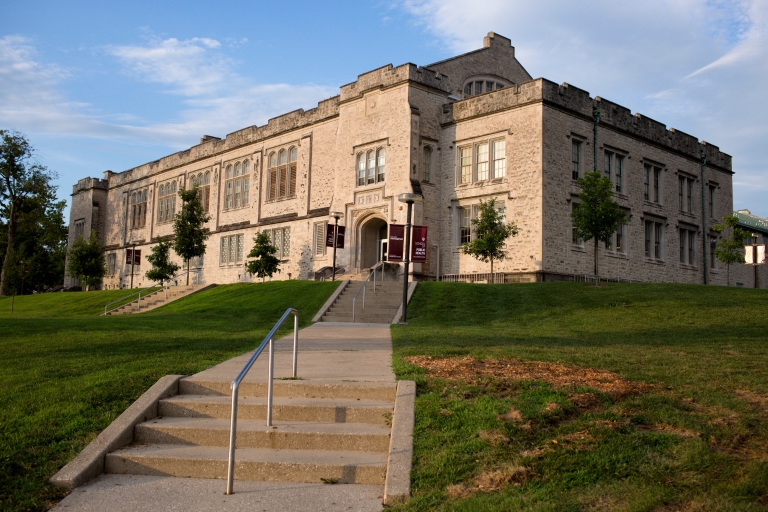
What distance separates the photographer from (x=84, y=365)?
35.3 feet

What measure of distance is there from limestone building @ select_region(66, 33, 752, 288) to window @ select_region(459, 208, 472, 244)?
6 centimetres

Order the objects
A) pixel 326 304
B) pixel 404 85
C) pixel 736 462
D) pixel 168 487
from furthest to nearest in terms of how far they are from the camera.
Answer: pixel 404 85 < pixel 326 304 < pixel 168 487 < pixel 736 462

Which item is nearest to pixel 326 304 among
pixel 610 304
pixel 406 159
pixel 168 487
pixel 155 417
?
pixel 610 304

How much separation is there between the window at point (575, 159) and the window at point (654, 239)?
6.28 metres

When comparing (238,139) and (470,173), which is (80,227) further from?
(470,173)

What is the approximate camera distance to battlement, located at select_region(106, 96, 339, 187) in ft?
133

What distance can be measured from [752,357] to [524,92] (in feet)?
72.4

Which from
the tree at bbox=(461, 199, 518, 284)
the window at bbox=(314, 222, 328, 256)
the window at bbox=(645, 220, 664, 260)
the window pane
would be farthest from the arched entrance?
the window at bbox=(645, 220, 664, 260)

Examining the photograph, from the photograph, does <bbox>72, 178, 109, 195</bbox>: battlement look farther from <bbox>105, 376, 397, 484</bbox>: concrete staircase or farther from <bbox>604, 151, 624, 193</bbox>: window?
<bbox>105, 376, 397, 484</bbox>: concrete staircase

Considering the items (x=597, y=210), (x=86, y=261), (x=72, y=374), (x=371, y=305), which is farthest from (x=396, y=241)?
(x=86, y=261)

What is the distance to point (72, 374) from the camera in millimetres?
10148

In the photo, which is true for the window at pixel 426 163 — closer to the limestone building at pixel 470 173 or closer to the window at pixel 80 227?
the limestone building at pixel 470 173

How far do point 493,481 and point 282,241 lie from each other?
36814mm

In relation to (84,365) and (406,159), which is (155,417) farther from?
(406,159)
